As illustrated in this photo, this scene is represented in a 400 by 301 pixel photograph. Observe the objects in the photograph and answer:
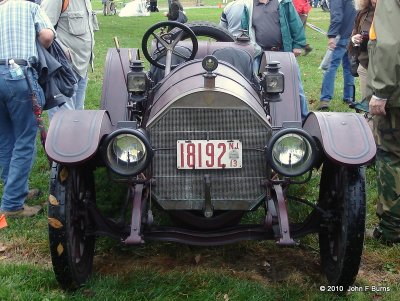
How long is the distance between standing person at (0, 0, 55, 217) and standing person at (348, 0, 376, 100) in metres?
3.18

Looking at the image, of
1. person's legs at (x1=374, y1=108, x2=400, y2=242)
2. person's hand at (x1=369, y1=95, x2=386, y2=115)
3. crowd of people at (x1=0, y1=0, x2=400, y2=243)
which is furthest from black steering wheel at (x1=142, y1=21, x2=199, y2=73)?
person's legs at (x1=374, y1=108, x2=400, y2=242)

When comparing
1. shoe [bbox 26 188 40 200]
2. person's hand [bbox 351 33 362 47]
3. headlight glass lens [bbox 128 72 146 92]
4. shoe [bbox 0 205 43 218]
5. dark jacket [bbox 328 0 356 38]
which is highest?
dark jacket [bbox 328 0 356 38]

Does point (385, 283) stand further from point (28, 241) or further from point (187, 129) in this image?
point (28, 241)

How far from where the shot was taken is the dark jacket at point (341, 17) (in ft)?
27.3

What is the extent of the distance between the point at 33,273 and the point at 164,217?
4.11 feet

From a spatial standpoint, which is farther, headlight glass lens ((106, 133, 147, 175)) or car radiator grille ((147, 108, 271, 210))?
car radiator grille ((147, 108, 271, 210))

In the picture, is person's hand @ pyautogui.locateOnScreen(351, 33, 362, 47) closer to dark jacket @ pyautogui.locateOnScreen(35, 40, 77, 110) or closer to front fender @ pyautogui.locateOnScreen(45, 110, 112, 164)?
dark jacket @ pyautogui.locateOnScreen(35, 40, 77, 110)

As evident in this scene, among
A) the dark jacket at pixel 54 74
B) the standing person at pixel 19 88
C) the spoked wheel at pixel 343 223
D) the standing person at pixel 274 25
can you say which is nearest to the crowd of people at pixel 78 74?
the standing person at pixel 19 88

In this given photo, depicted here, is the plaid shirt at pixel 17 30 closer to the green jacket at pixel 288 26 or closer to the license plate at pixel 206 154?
the license plate at pixel 206 154

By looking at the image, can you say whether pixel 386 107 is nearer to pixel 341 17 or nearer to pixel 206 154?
pixel 206 154

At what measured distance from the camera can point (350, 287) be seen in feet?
12.0

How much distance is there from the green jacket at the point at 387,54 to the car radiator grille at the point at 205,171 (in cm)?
103

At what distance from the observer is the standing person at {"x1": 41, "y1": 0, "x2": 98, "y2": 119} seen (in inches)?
230

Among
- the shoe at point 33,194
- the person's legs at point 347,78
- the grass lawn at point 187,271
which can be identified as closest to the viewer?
the grass lawn at point 187,271
